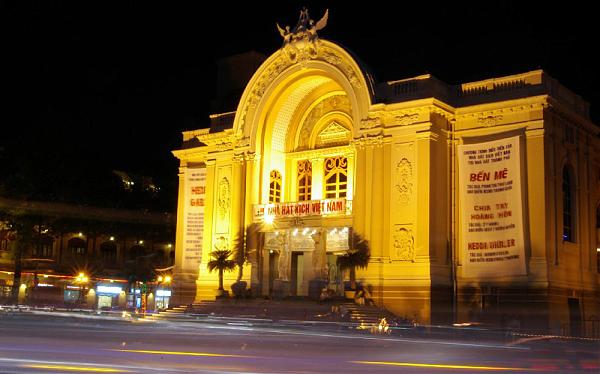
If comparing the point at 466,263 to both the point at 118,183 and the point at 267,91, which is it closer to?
the point at 267,91

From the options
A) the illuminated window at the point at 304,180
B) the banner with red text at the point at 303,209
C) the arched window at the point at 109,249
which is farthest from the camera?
the arched window at the point at 109,249

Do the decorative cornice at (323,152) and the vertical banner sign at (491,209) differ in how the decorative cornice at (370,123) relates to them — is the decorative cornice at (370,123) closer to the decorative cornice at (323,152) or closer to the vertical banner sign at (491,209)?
the decorative cornice at (323,152)

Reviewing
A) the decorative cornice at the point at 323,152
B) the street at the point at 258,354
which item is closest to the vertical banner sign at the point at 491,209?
the decorative cornice at the point at 323,152

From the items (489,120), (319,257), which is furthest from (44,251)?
(489,120)

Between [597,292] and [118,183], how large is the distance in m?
37.8

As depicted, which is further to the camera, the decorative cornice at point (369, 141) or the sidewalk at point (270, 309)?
the decorative cornice at point (369, 141)

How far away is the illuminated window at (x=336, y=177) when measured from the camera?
3887 cm

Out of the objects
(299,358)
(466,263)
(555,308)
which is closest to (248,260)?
(466,263)

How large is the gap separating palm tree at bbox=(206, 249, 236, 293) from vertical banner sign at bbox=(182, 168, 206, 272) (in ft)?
13.3

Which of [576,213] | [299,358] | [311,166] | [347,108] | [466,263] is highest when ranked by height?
[347,108]

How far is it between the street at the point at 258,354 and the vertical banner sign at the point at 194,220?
21977 mm

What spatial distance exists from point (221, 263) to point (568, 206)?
54.3 ft

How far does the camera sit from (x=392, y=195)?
114 feet

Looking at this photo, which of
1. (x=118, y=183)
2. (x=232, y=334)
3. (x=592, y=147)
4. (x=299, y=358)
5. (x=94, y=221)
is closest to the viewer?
(x=299, y=358)
